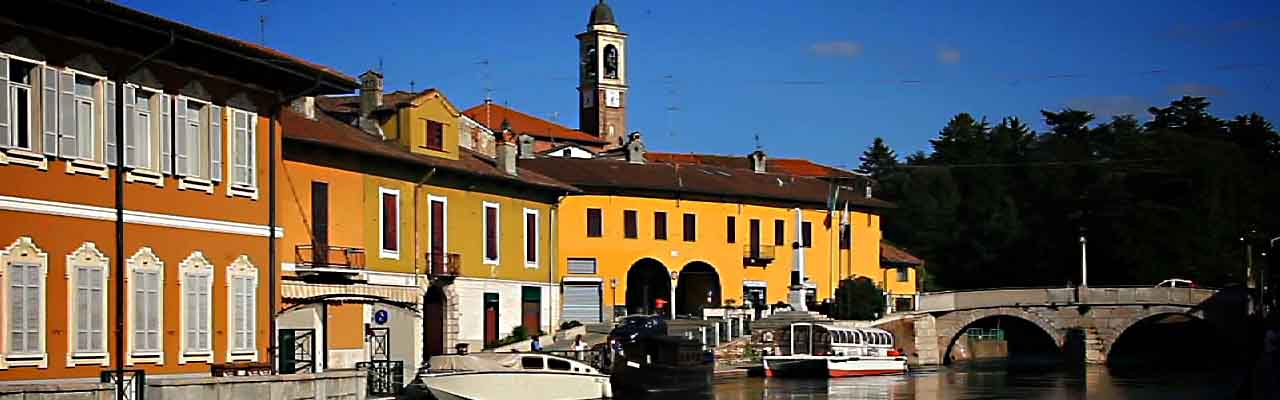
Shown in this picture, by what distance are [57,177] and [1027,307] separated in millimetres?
58880

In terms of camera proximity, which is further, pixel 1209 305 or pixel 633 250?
pixel 1209 305

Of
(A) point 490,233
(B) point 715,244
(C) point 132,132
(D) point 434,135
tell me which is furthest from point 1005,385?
(C) point 132,132

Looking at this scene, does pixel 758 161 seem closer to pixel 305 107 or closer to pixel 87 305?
pixel 305 107

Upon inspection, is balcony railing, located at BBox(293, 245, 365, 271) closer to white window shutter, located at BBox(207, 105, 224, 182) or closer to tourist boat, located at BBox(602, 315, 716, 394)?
tourist boat, located at BBox(602, 315, 716, 394)

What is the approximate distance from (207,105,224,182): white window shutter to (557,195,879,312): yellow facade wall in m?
34.1

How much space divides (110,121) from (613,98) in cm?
9673

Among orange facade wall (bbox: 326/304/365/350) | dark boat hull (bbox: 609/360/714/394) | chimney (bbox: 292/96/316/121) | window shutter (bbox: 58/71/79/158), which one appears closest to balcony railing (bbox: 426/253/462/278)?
chimney (bbox: 292/96/316/121)

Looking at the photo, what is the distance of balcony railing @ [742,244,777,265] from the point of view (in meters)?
75.7

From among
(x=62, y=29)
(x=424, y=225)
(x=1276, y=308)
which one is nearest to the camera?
(x=62, y=29)

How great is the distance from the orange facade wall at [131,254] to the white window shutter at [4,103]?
1048mm

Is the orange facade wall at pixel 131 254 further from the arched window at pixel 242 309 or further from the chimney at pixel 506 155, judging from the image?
the chimney at pixel 506 155

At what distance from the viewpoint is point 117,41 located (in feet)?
97.1

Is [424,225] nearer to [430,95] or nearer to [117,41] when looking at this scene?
[430,95]

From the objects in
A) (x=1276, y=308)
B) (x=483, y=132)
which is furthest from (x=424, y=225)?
(x=1276, y=308)
